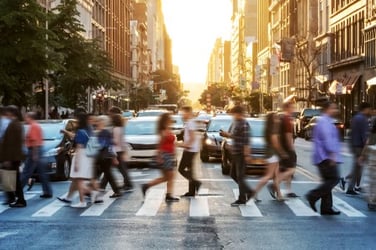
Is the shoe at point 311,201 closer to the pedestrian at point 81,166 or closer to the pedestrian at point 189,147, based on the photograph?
the pedestrian at point 189,147

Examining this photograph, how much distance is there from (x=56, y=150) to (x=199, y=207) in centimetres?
618

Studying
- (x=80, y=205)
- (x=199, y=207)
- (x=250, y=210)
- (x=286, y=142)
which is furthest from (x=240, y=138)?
(x=80, y=205)

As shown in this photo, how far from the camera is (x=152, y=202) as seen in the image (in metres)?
14.0

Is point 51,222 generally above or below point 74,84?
below

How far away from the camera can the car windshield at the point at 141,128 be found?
77.9 feet

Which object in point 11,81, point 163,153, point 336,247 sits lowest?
point 336,247

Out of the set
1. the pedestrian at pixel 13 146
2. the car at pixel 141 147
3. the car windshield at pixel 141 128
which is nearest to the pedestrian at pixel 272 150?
the pedestrian at pixel 13 146

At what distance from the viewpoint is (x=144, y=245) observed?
9.45 m

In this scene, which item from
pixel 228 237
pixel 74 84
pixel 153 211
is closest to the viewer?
pixel 228 237

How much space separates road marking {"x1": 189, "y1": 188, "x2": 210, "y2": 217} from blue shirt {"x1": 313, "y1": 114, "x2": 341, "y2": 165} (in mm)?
2131

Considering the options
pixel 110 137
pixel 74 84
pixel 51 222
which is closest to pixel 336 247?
pixel 51 222

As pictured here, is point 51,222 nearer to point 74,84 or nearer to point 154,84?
point 74,84

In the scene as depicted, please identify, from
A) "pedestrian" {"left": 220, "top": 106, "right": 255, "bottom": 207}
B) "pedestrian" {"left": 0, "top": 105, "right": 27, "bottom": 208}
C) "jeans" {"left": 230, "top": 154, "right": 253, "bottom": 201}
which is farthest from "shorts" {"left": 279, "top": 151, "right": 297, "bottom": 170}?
"pedestrian" {"left": 0, "top": 105, "right": 27, "bottom": 208}

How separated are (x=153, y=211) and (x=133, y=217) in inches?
28.8
